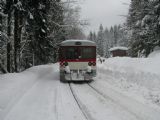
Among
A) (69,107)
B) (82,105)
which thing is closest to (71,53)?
(82,105)

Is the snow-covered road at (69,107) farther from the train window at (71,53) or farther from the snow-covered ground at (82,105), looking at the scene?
the train window at (71,53)

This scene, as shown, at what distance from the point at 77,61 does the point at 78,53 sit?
58 centimetres

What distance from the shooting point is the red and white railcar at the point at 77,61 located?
61.2 feet

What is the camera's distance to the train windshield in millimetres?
19078

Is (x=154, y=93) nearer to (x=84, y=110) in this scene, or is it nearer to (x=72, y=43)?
(x=84, y=110)

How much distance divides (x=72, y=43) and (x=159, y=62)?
18.6 feet

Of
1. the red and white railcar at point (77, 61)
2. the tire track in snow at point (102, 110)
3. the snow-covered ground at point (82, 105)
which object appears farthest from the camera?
the red and white railcar at point (77, 61)

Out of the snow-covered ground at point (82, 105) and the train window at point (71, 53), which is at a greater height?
the train window at point (71, 53)

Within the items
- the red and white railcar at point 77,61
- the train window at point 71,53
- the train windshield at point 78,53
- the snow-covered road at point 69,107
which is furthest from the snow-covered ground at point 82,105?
the train window at point 71,53

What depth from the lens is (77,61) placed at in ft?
62.1

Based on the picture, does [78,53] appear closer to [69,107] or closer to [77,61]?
[77,61]

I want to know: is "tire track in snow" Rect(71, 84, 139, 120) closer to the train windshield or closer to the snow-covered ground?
the snow-covered ground

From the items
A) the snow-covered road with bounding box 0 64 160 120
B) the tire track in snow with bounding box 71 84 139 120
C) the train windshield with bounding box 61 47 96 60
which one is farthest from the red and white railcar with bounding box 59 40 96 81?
the tire track in snow with bounding box 71 84 139 120

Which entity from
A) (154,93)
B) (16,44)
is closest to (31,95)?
(154,93)
